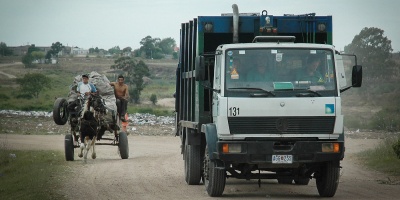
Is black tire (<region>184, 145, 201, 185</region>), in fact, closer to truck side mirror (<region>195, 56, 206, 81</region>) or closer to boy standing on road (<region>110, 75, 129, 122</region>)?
truck side mirror (<region>195, 56, 206, 81</region>)

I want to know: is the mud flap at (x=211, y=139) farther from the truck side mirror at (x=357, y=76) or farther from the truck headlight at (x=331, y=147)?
the truck side mirror at (x=357, y=76)

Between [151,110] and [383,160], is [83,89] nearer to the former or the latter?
[383,160]

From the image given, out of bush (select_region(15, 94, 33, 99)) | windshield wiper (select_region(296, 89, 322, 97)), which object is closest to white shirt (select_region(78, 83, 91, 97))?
windshield wiper (select_region(296, 89, 322, 97))

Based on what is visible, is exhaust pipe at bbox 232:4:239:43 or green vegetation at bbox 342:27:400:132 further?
green vegetation at bbox 342:27:400:132

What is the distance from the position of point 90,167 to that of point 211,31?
781 centimetres

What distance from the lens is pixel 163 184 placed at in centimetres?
1988

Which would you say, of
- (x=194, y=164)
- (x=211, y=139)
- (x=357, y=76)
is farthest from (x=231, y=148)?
(x=194, y=164)

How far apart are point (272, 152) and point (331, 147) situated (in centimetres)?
104

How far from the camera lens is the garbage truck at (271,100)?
16359 mm

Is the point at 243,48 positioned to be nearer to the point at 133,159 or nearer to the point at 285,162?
the point at 285,162

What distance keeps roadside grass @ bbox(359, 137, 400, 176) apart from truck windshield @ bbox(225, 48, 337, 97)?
268 inches

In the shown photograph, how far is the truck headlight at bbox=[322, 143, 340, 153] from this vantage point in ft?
54.0

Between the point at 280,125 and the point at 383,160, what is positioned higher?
the point at 280,125

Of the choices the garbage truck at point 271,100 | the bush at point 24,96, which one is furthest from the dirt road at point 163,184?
the bush at point 24,96
